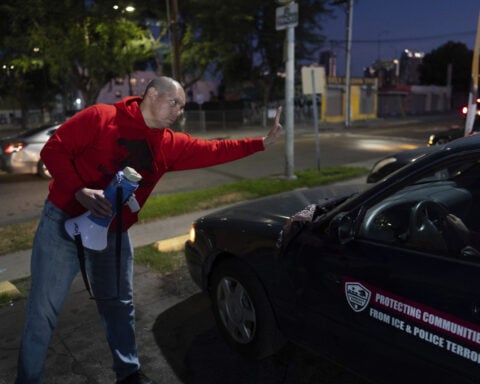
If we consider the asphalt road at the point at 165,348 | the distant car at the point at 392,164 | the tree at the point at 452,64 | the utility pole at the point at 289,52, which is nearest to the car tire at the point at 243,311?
the asphalt road at the point at 165,348

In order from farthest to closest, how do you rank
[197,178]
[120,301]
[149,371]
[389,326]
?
[197,178] → [149,371] → [120,301] → [389,326]

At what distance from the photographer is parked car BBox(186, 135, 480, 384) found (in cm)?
199

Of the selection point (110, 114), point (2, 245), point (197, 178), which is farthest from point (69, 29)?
point (110, 114)

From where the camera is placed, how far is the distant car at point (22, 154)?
10773mm

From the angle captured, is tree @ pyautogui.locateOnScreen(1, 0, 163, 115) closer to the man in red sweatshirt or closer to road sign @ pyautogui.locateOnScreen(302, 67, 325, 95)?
road sign @ pyautogui.locateOnScreen(302, 67, 325, 95)

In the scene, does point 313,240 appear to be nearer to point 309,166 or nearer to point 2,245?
point 2,245

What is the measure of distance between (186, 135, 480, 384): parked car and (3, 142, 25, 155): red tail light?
9.10 m

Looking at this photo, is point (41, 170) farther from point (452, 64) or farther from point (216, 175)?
point (452, 64)

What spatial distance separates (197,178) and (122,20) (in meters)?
13.9

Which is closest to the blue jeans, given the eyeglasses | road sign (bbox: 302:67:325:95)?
the eyeglasses

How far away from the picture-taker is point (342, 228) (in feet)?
7.84

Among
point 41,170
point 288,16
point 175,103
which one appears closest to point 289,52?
point 288,16

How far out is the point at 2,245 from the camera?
5.82 metres

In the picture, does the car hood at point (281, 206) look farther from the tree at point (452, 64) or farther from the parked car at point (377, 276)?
the tree at point (452, 64)
